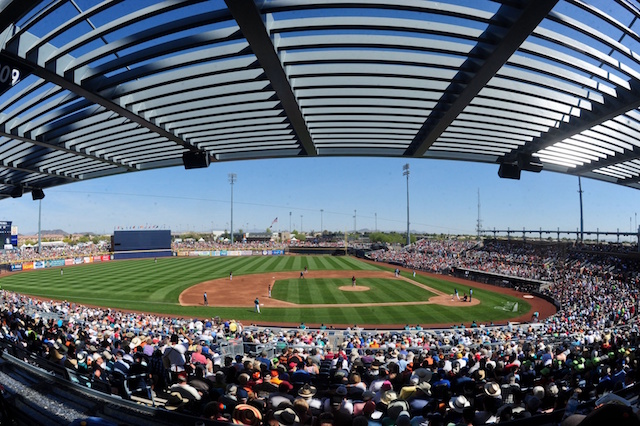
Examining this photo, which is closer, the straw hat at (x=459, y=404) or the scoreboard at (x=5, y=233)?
the straw hat at (x=459, y=404)

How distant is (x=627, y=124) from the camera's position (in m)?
8.19

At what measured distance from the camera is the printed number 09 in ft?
16.8

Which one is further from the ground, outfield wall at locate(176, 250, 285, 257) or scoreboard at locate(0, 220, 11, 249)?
scoreboard at locate(0, 220, 11, 249)

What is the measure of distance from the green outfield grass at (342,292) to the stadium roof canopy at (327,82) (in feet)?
75.5

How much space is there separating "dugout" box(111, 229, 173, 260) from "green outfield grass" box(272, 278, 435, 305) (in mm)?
47671

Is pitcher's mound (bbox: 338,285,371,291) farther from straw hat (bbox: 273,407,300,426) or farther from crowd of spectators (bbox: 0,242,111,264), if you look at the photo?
crowd of spectators (bbox: 0,242,111,264)

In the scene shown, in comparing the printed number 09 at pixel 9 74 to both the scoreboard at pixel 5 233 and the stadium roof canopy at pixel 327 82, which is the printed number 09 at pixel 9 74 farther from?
the scoreboard at pixel 5 233

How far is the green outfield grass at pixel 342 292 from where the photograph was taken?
31.5 meters

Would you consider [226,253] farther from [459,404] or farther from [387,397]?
[459,404]

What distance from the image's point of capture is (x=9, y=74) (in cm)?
525

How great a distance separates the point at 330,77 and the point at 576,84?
4638 millimetres

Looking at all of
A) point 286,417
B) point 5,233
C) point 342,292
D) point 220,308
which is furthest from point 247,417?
point 5,233

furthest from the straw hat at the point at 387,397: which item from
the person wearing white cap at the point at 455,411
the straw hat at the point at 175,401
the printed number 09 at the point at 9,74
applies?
the printed number 09 at the point at 9,74

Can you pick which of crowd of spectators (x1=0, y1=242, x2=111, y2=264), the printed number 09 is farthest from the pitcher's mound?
Answer: crowd of spectators (x1=0, y1=242, x2=111, y2=264)
